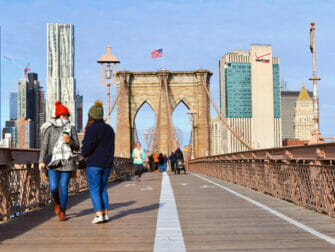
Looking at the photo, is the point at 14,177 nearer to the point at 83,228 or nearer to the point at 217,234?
the point at 83,228

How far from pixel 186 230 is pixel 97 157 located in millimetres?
1689

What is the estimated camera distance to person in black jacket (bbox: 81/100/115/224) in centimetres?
739

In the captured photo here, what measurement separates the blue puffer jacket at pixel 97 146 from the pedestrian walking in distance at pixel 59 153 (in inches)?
22.7

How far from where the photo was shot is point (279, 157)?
1129 cm

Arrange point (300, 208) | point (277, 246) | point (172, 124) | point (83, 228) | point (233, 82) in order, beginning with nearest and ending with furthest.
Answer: point (277, 246) → point (83, 228) → point (300, 208) → point (172, 124) → point (233, 82)

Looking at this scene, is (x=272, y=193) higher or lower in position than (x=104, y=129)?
lower

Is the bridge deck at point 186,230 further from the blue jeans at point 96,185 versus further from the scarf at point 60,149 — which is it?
the scarf at point 60,149

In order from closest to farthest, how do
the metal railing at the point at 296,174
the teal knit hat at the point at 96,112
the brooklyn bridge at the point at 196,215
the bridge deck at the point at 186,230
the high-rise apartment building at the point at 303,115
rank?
the bridge deck at the point at 186,230, the brooklyn bridge at the point at 196,215, the teal knit hat at the point at 96,112, the metal railing at the point at 296,174, the high-rise apartment building at the point at 303,115

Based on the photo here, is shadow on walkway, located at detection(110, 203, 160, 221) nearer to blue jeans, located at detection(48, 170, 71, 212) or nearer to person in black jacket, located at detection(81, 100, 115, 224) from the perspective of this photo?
person in black jacket, located at detection(81, 100, 115, 224)

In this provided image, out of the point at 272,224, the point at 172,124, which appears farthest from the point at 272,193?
the point at 172,124

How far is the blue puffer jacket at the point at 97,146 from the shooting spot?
739 cm

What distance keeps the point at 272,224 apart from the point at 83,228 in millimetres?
2460

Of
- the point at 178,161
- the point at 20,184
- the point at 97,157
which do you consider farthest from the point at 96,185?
the point at 178,161

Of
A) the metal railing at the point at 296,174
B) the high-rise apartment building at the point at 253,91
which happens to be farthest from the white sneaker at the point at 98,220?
the high-rise apartment building at the point at 253,91
